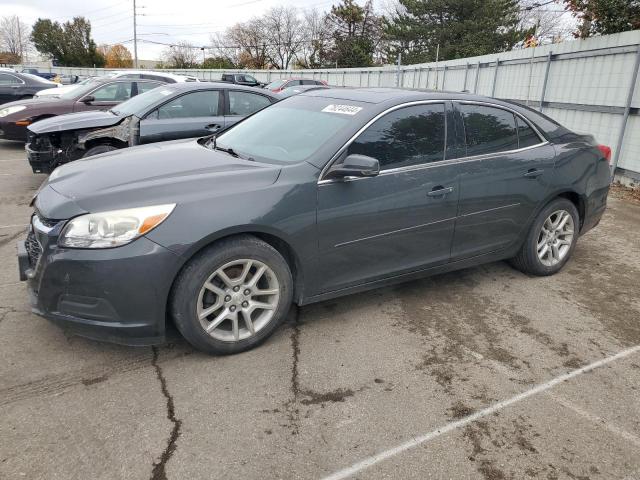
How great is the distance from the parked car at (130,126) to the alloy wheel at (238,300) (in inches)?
184

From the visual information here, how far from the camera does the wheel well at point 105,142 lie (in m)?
7.23

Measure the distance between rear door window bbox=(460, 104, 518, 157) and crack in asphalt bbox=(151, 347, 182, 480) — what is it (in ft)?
8.91

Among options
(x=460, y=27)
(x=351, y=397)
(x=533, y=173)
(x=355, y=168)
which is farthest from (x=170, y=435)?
(x=460, y=27)

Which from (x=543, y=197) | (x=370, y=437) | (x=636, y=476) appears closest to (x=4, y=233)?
(x=370, y=437)

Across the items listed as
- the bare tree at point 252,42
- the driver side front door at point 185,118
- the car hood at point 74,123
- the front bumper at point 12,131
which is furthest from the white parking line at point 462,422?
the bare tree at point 252,42

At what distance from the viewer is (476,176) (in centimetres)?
396

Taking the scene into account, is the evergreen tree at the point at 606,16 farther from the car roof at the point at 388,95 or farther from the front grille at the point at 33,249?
the front grille at the point at 33,249

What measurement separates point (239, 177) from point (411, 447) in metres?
1.83

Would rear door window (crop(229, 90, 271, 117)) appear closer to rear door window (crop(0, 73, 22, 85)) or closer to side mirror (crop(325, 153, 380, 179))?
side mirror (crop(325, 153, 380, 179))

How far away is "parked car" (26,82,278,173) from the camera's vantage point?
7129 millimetres

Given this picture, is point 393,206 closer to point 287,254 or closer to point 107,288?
point 287,254

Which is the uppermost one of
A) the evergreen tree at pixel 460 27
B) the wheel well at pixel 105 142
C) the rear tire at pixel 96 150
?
the evergreen tree at pixel 460 27

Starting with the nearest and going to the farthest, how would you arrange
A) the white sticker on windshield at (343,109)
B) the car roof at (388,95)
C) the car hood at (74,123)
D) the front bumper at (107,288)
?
1. the front bumper at (107,288)
2. the white sticker on windshield at (343,109)
3. the car roof at (388,95)
4. the car hood at (74,123)

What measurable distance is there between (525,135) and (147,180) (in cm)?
311
